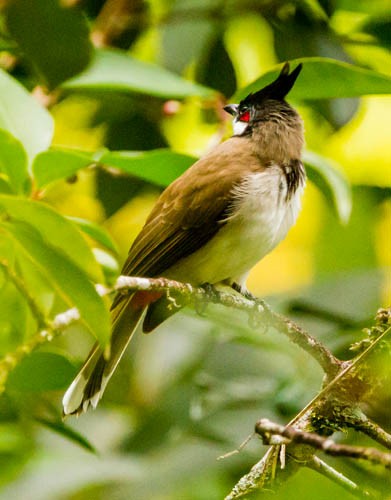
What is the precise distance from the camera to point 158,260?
241 cm

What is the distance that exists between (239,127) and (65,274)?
155 cm

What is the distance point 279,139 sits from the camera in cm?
262

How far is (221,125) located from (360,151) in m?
0.86

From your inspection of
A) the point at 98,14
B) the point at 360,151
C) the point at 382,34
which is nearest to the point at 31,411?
the point at 98,14

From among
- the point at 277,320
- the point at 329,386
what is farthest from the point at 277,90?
the point at 329,386

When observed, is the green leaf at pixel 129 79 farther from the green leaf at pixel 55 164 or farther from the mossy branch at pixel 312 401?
the mossy branch at pixel 312 401

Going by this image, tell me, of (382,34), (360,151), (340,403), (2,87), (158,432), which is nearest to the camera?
(340,403)

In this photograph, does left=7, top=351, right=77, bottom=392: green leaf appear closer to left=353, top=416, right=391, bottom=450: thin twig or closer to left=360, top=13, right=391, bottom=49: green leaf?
left=353, top=416, right=391, bottom=450: thin twig

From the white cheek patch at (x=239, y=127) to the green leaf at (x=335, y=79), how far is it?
0.60 metres

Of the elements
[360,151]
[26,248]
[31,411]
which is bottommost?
[26,248]

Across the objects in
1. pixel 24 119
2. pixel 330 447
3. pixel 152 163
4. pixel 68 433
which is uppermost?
pixel 24 119

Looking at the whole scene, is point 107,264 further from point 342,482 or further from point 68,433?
point 342,482

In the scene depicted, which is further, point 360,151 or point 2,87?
point 360,151

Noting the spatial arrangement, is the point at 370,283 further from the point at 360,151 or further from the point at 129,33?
the point at 129,33
